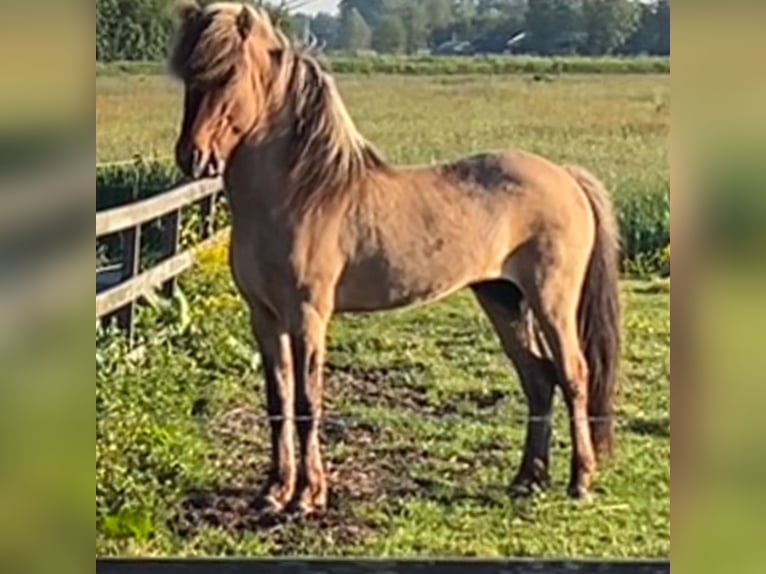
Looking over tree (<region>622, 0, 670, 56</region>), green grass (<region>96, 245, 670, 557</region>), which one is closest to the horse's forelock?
green grass (<region>96, 245, 670, 557</region>)

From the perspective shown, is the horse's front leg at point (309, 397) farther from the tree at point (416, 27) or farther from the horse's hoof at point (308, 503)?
the tree at point (416, 27)

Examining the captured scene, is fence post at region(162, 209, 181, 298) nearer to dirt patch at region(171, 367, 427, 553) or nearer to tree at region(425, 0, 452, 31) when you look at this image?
dirt patch at region(171, 367, 427, 553)

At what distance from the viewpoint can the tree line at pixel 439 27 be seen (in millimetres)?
4684

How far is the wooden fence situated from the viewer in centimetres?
475

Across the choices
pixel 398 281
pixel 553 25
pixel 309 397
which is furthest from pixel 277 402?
pixel 553 25

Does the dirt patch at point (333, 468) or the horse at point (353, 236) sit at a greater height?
the horse at point (353, 236)

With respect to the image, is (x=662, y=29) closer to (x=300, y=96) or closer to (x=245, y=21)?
(x=300, y=96)

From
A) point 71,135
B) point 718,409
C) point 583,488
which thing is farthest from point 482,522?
point 71,135

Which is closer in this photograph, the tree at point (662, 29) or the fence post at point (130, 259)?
the tree at point (662, 29)

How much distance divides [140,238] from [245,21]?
628 mm

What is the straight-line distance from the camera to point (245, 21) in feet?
15.4

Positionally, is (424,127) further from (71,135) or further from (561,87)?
(71,135)

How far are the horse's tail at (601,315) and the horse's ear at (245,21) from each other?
35.5 inches

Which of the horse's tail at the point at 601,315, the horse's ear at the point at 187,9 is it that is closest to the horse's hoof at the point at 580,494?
the horse's tail at the point at 601,315
